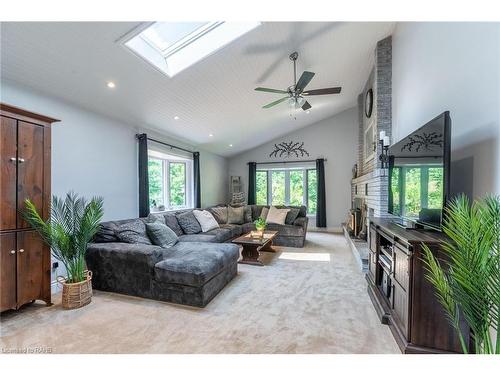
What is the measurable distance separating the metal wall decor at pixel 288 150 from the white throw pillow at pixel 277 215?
2242mm

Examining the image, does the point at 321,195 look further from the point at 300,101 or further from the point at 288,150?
the point at 300,101

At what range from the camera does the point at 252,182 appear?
742 centimetres

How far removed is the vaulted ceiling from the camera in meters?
2.07

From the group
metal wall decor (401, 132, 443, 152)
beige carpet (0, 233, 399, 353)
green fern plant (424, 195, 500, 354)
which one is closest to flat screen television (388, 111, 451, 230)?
metal wall decor (401, 132, 443, 152)

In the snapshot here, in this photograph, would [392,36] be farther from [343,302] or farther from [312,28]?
[343,302]

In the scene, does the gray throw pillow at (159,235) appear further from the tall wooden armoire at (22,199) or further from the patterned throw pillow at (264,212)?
the patterned throw pillow at (264,212)

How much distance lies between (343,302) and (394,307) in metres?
0.59

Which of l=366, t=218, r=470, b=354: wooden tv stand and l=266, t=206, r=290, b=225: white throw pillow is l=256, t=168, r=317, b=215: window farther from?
l=366, t=218, r=470, b=354: wooden tv stand

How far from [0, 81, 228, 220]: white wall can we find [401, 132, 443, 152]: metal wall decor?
146 inches

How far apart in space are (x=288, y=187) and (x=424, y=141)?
539 centimetres

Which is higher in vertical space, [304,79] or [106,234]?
[304,79]

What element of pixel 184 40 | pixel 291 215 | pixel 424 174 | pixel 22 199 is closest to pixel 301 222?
pixel 291 215

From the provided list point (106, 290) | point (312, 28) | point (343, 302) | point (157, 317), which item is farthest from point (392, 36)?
point (106, 290)

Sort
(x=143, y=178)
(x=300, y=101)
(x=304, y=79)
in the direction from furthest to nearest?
(x=143, y=178) < (x=300, y=101) < (x=304, y=79)
